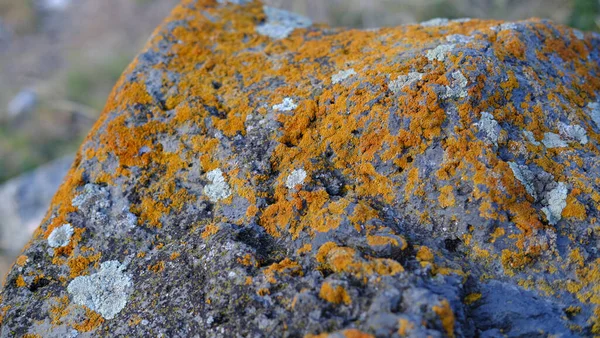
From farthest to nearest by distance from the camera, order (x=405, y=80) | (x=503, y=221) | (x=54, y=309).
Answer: (x=405, y=80) < (x=54, y=309) < (x=503, y=221)

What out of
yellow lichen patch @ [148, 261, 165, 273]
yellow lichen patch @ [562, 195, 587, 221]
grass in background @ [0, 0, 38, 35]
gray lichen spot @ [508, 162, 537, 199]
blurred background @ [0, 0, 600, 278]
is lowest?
yellow lichen patch @ [148, 261, 165, 273]

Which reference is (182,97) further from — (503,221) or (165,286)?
(503,221)

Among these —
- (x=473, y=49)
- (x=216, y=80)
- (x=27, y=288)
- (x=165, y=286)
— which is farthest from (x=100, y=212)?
(x=473, y=49)

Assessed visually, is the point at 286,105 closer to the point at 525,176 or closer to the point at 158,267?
the point at 158,267

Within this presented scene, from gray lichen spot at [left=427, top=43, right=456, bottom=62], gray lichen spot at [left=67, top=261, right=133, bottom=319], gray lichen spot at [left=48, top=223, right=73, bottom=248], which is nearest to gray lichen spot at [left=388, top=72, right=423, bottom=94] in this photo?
gray lichen spot at [left=427, top=43, right=456, bottom=62]

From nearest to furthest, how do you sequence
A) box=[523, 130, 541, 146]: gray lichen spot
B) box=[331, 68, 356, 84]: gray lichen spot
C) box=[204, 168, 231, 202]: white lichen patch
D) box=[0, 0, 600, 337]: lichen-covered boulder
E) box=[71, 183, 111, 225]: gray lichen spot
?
box=[0, 0, 600, 337]: lichen-covered boulder, box=[523, 130, 541, 146]: gray lichen spot, box=[204, 168, 231, 202]: white lichen patch, box=[71, 183, 111, 225]: gray lichen spot, box=[331, 68, 356, 84]: gray lichen spot

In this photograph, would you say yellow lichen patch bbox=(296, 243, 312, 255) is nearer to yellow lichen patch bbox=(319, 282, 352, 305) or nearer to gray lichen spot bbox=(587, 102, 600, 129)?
yellow lichen patch bbox=(319, 282, 352, 305)

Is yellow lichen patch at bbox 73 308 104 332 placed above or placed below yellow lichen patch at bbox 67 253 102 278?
below
